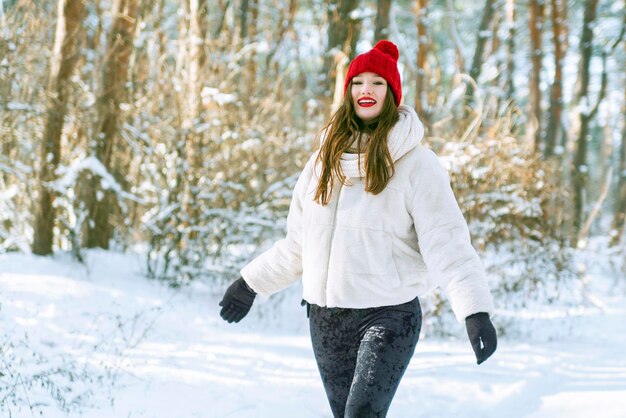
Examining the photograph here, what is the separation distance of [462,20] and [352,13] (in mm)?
12425

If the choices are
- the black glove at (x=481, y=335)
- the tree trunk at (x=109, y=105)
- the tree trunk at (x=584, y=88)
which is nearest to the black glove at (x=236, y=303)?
the black glove at (x=481, y=335)

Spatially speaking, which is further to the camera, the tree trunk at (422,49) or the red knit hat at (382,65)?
the tree trunk at (422,49)

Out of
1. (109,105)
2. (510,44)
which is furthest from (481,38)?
(109,105)

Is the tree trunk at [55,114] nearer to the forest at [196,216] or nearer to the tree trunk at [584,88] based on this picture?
the forest at [196,216]

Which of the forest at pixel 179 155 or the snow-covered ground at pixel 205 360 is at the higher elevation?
the forest at pixel 179 155

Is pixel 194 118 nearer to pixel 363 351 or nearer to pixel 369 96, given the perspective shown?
pixel 369 96

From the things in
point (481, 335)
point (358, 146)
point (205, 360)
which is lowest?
point (205, 360)

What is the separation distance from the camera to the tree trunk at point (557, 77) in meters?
13.9

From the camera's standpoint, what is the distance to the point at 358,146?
2318 mm

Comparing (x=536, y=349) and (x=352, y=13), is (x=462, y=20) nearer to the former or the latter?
(x=352, y=13)

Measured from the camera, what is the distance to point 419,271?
2.28 metres

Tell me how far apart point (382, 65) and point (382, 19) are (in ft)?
22.7

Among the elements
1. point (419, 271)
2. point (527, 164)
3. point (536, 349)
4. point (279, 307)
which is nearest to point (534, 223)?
point (527, 164)

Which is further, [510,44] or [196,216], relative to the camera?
[510,44]
